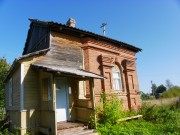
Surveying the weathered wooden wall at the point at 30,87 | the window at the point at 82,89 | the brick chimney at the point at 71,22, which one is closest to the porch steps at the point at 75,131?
the weathered wooden wall at the point at 30,87

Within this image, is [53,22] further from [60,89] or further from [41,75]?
[60,89]

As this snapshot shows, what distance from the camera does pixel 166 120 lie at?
12.8 metres

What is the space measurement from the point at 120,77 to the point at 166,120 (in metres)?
4.59

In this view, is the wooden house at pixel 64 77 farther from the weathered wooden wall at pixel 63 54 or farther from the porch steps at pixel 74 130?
the porch steps at pixel 74 130

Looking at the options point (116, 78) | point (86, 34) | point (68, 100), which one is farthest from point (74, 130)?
point (116, 78)

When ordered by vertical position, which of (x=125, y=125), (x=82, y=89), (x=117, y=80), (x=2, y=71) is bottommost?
(x=125, y=125)

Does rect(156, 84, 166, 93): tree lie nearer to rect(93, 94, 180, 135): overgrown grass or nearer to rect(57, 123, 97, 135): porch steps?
rect(93, 94, 180, 135): overgrown grass

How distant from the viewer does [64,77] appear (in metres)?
10.8

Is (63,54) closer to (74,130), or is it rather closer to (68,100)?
(68,100)

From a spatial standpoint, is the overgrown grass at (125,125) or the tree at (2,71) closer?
the overgrown grass at (125,125)

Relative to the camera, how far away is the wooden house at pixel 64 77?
919 cm

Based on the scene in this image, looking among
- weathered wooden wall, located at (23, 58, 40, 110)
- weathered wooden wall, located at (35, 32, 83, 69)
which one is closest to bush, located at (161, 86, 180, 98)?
weathered wooden wall, located at (35, 32, 83, 69)

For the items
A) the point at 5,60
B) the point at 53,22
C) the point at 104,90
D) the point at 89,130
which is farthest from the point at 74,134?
the point at 5,60

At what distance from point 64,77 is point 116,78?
5241mm
